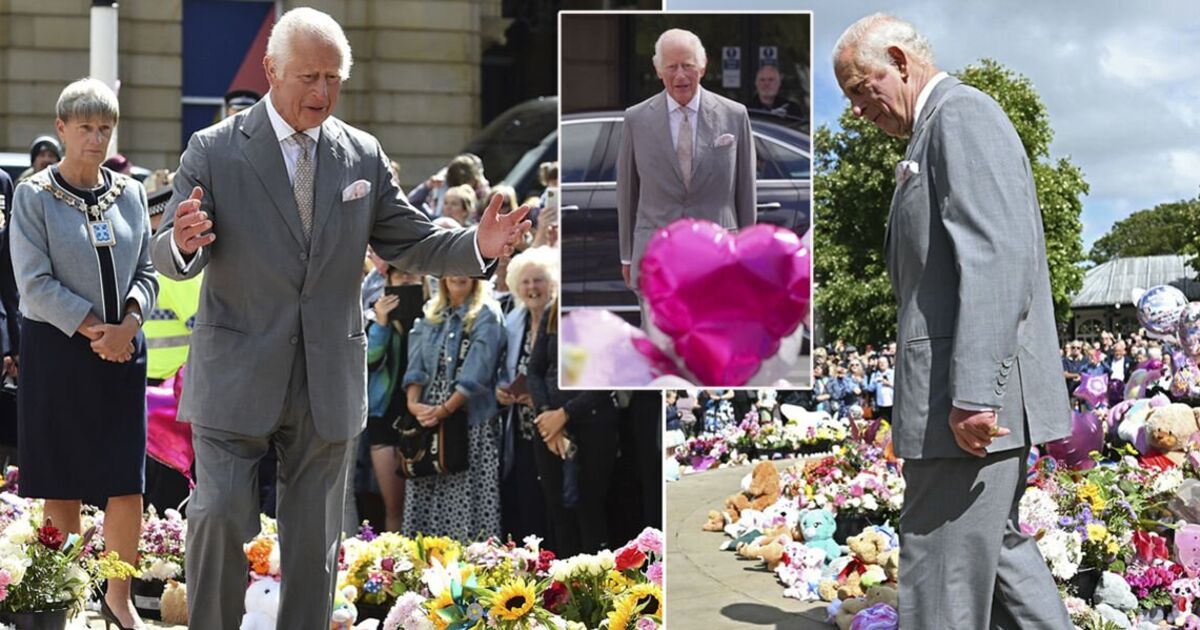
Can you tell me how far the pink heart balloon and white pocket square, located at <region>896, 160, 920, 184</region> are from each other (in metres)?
0.41

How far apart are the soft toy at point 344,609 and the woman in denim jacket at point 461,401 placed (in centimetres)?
122

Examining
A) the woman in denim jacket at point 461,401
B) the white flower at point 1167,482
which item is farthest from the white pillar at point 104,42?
the white flower at point 1167,482

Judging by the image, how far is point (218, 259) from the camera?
4.19m

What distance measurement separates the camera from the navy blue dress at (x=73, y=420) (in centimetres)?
539

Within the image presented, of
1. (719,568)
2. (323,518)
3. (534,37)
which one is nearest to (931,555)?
(323,518)

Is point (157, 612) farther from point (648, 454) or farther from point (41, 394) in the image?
point (648, 454)

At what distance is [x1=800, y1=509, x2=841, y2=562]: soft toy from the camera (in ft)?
24.5

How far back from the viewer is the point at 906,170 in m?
3.79

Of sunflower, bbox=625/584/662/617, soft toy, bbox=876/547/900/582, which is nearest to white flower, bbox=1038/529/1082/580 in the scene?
soft toy, bbox=876/547/900/582

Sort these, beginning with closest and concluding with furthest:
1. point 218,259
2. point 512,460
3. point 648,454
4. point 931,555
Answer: point 931,555 < point 218,259 < point 648,454 < point 512,460

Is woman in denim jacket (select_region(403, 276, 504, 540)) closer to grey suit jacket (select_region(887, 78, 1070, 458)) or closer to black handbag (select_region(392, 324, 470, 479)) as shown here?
black handbag (select_region(392, 324, 470, 479))

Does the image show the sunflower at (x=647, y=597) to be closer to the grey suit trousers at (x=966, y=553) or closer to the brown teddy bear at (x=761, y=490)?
the grey suit trousers at (x=966, y=553)

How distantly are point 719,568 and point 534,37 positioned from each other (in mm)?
11116

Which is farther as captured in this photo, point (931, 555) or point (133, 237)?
point (133, 237)
